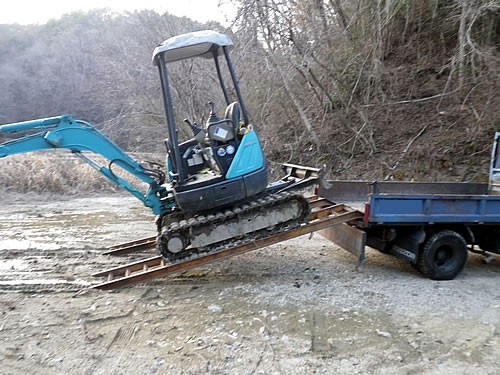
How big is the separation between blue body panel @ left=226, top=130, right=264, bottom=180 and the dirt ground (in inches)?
50.1

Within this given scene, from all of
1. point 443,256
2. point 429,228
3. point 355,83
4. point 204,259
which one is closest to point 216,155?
point 204,259

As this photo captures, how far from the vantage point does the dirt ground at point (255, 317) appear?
356 centimetres

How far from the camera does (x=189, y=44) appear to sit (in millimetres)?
5055

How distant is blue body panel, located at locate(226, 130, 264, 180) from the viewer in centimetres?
527

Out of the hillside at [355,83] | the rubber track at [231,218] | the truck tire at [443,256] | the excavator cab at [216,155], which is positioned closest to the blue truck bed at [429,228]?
the truck tire at [443,256]

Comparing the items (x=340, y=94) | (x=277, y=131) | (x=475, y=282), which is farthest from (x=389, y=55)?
(x=475, y=282)

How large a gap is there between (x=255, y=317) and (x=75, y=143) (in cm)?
293

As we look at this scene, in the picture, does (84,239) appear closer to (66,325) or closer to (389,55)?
(66,325)

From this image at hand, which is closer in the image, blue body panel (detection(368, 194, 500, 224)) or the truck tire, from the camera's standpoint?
blue body panel (detection(368, 194, 500, 224))

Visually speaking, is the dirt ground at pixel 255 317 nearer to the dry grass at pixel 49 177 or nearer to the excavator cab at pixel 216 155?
the excavator cab at pixel 216 155

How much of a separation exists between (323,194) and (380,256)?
4.03ft

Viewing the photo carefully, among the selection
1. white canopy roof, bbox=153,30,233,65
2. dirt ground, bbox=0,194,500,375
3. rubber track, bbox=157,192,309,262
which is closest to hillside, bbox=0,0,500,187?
dirt ground, bbox=0,194,500,375

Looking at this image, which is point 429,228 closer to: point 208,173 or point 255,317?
point 255,317

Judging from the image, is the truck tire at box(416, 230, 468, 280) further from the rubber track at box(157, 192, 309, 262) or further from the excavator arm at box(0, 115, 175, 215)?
the excavator arm at box(0, 115, 175, 215)
